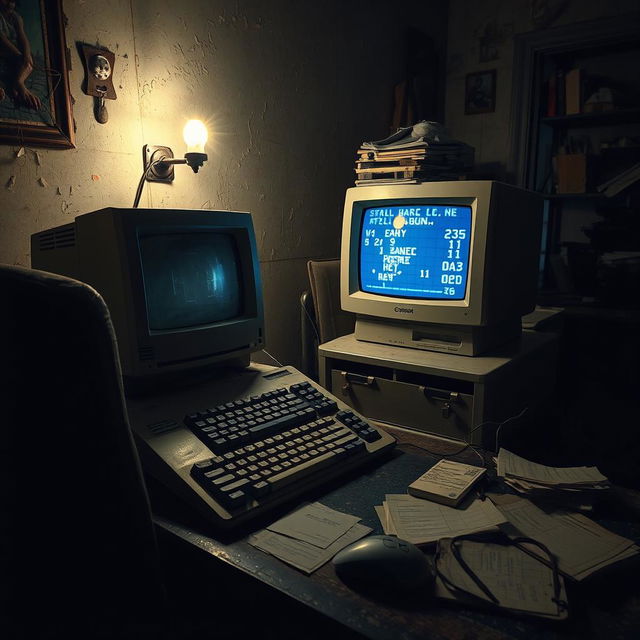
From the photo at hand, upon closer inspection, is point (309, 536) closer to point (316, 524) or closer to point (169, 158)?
point (316, 524)

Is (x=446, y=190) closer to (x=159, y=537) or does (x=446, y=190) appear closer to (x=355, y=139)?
(x=159, y=537)

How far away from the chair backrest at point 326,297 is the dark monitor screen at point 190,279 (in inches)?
21.5

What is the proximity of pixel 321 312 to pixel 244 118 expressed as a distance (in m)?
0.74

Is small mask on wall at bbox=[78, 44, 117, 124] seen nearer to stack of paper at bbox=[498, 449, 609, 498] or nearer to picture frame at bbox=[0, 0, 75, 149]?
picture frame at bbox=[0, 0, 75, 149]

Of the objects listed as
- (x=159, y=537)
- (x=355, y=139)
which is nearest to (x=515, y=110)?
(x=355, y=139)

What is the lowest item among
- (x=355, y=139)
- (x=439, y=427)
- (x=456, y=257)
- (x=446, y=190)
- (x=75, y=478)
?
(x=439, y=427)

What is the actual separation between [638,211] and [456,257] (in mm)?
2247

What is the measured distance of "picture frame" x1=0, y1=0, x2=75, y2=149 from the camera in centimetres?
123

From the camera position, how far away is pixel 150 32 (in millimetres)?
1547

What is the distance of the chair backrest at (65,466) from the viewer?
52cm

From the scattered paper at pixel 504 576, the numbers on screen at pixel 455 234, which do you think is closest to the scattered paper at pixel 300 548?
the scattered paper at pixel 504 576

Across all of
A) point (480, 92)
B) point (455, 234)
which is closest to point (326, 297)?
point (455, 234)

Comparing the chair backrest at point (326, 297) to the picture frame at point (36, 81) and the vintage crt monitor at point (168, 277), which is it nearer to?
the vintage crt monitor at point (168, 277)

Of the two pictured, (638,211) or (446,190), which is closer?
(446,190)
